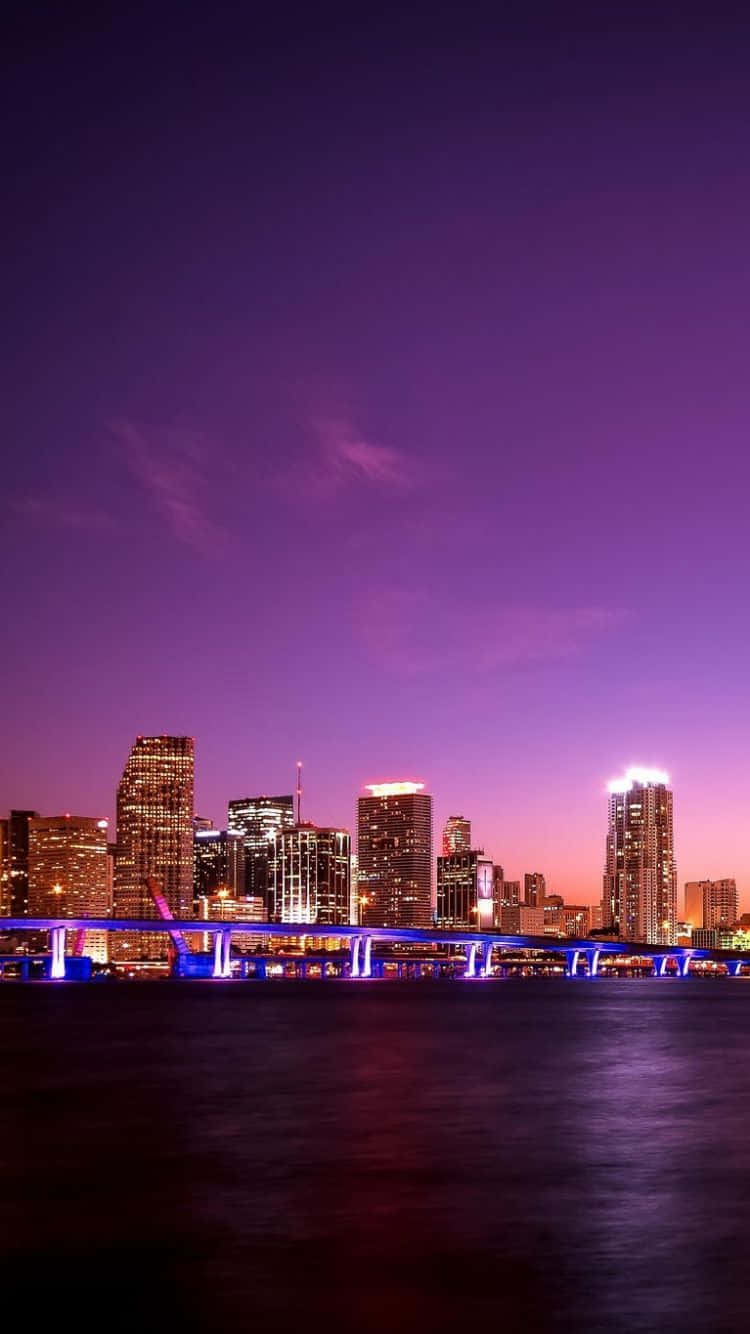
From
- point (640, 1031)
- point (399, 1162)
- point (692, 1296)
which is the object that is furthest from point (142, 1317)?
point (640, 1031)

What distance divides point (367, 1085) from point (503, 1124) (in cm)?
1377

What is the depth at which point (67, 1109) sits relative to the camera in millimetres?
43562

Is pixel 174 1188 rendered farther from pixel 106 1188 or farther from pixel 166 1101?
pixel 166 1101

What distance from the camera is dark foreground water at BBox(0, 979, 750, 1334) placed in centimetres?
1686

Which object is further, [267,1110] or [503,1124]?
[267,1110]

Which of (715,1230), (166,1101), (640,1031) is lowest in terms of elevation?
(640,1031)

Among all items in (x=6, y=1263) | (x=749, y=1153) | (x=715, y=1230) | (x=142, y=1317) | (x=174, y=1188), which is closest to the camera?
(x=142, y=1317)

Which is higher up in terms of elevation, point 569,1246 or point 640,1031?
point 569,1246

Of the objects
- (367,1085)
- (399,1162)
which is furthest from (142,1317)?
(367,1085)

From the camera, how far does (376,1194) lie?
26.0 metres

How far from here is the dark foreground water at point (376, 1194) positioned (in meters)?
16.9

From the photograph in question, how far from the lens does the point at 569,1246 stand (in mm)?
20750

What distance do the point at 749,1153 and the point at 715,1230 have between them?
40.1 feet

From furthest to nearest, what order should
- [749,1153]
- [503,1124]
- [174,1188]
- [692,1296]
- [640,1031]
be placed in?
[640,1031] → [503,1124] → [749,1153] → [174,1188] → [692,1296]
